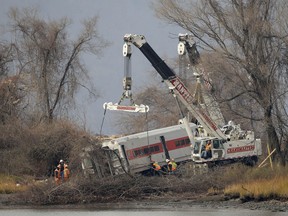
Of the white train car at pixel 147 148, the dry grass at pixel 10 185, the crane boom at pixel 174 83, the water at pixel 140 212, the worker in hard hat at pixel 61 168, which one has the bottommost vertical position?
the water at pixel 140 212

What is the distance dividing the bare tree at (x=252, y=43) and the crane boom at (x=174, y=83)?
6.14ft

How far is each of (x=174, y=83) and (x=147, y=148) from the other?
4.55m

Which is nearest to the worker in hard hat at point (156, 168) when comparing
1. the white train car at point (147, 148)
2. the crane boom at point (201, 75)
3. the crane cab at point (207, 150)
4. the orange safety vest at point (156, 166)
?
the orange safety vest at point (156, 166)

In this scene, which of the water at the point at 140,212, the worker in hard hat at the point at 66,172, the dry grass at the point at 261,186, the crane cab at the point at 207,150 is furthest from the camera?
the crane cab at the point at 207,150

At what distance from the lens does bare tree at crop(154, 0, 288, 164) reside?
5422cm

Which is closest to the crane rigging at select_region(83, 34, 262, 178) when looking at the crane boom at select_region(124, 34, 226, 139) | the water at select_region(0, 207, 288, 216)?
the crane boom at select_region(124, 34, 226, 139)

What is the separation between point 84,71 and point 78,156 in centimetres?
2537

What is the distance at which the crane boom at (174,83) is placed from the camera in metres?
57.0

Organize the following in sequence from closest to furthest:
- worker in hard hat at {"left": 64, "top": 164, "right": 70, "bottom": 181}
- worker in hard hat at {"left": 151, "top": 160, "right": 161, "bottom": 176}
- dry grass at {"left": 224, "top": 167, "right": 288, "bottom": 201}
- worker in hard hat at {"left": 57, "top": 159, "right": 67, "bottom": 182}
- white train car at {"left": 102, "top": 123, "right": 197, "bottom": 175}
Result: dry grass at {"left": 224, "top": 167, "right": 288, "bottom": 201} → worker in hard hat at {"left": 64, "top": 164, "right": 70, "bottom": 181} → worker in hard hat at {"left": 57, "top": 159, "right": 67, "bottom": 182} → white train car at {"left": 102, "top": 123, "right": 197, "bottom": 175} → worker in hard hat at {"left": 151, "top": 160, "right": 161, "bottom": 176}

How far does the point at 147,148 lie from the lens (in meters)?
59.3

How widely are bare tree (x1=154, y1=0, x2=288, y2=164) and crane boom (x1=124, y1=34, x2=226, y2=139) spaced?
1870 mm

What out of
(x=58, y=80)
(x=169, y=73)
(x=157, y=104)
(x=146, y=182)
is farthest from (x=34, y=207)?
(x=157, y=104)

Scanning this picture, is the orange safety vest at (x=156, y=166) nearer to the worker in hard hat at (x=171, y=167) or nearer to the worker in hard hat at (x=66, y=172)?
the worker in hard hat at (x=171, y=167)

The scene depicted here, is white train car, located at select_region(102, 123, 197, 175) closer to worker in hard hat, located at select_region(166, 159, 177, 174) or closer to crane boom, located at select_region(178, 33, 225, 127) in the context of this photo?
→ worker in hard hat, located at select_region(166, 159, 177, 174)
